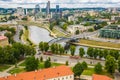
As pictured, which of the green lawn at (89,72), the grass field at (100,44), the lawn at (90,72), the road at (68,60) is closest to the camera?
the lawn at (90,72)

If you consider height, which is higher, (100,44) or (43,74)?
(43,74)

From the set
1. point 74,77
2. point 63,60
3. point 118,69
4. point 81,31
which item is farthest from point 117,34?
point 74,77

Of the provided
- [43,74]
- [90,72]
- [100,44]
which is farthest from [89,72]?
[100,44]

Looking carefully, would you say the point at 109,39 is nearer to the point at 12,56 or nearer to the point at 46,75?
the point at 12,56

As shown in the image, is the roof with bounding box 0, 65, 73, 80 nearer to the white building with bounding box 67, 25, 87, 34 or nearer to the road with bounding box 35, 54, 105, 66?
the road with bounding box 35, 54, 105, 66

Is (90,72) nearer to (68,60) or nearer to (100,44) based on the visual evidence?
(68,60)

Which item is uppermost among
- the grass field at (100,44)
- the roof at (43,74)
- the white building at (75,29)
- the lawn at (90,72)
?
the roof at (43,74)

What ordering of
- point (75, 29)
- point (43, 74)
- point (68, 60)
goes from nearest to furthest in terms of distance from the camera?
point (43, 74) → point (68, 60) → point (75, 29)

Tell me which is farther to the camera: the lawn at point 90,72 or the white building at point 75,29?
the white building at point 75,29

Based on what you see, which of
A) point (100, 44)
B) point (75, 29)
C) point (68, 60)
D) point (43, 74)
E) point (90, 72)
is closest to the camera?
point (43, 74)

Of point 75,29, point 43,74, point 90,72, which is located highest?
point 43,74

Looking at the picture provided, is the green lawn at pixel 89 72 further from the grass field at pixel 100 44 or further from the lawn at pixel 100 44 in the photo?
the lawn at pixel 100 44

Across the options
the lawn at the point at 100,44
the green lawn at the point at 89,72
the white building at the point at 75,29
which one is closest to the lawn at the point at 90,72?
the green lawn at the point at 89,72
